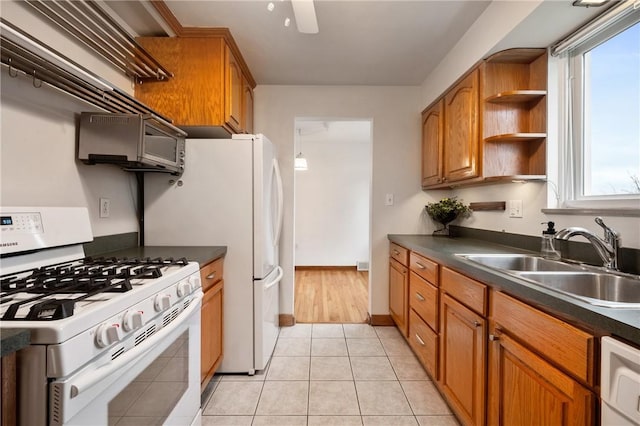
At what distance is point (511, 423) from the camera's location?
1.07 meters

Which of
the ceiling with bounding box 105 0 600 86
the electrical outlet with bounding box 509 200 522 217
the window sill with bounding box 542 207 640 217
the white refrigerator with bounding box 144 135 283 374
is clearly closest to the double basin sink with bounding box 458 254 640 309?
the window sill with bounding box 542 207 640 217

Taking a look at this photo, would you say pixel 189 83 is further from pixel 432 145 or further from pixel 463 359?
pixel 463 359

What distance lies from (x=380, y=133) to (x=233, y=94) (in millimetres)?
1447

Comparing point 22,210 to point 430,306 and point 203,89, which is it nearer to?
point 203,89

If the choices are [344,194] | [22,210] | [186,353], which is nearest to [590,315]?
[186,353]

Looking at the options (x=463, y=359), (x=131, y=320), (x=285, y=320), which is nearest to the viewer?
(x=131, y=320)

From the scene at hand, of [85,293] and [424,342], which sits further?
[424,342]

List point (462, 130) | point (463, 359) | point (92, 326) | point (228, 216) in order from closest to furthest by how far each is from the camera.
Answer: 1. point (92, 326)
2. point (463, 359)
3. point (228, 216)
4. point (462, 130)

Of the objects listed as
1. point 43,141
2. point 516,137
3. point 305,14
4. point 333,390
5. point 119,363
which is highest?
point 305,14

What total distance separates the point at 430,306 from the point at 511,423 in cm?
77

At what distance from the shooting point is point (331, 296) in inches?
149

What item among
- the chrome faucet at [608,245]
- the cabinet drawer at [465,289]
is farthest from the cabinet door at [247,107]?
the chrome faucet at [608,245]

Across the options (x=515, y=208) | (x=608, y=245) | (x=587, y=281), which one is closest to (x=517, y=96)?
(x=515, y=208)

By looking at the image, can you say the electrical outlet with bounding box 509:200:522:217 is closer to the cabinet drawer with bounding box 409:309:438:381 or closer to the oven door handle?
the cabinet drawer with bounding box 409:309:438:381
